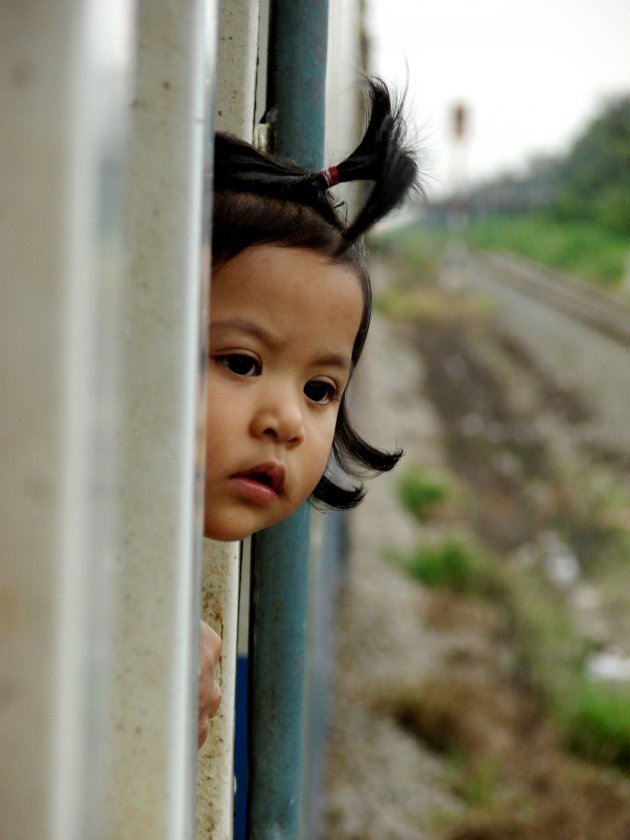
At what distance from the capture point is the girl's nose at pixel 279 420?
3.43ft

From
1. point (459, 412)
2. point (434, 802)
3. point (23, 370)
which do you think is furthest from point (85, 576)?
point (459, 412)

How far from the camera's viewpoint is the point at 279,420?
105cm

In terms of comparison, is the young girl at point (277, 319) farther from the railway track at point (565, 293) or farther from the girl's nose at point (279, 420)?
the railway track at point (565, 293)

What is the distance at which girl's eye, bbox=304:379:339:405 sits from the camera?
1138mm

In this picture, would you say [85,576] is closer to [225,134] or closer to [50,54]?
[50,54]

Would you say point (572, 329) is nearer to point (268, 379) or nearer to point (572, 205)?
point (572, 205)

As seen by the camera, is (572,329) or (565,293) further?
(565,293)

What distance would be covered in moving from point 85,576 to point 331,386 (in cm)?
79

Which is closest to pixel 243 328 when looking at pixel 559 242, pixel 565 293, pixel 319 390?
pixel 319 390

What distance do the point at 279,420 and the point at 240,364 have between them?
0.07 m

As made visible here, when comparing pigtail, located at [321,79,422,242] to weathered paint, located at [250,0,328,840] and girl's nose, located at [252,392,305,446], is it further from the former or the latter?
girl's nose, located at [252,392,305,446]

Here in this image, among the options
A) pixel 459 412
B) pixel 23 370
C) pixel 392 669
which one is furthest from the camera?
pixel 459 412

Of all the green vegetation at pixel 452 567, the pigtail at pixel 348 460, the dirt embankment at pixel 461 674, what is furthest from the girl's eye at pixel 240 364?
the green vegetation at pixel 452 567

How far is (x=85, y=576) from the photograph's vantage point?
0.37 metres
